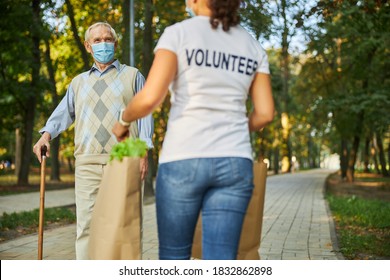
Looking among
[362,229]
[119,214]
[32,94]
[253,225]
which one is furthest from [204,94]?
[32,94]

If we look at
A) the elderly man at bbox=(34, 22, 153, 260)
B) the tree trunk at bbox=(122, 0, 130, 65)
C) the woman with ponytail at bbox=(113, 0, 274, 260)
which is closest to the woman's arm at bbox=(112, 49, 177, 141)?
the woman with ponytail at bbox=(113, 0, 274, 260)

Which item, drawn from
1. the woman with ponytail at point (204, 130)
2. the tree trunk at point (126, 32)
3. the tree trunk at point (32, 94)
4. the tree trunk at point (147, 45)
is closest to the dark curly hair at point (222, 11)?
the woman with ponytail at point (204, 130)

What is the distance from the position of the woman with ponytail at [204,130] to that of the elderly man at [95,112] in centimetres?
150

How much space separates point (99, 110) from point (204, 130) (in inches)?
68.8

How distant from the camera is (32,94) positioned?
19203 mm

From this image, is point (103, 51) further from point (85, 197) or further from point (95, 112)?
point (85, 197)

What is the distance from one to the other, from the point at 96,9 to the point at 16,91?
4840mm

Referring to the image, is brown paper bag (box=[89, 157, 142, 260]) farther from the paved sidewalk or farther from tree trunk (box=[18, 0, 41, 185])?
tree trunk (box=[18, 0, 41, 185])

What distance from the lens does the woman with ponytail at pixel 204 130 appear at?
2.30 m

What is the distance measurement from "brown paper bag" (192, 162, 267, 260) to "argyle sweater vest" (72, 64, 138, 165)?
1.35 metres

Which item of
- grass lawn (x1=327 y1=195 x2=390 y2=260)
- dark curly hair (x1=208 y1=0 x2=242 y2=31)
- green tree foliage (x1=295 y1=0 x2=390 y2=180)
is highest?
green tree foliage (x1=295 y1=0 x2=390 y2=180)

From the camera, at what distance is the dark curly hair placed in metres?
2.40

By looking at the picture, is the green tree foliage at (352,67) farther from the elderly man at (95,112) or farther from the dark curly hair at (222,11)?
the dark curly hair at (222,11)
